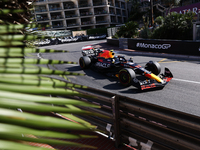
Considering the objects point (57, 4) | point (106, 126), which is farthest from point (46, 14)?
point (106, 126)

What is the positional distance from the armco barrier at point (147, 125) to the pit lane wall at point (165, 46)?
37.5 ft

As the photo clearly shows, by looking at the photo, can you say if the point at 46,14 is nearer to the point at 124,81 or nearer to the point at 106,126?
the point at 124,81

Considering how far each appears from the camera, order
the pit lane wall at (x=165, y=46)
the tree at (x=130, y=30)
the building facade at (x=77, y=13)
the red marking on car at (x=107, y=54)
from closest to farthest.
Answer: the red marking on car at (x=107, y=54)
the pit lane wall at (x=165, y=46)
the tree at (x=130, y=30)
the building facade at (x=77, y=13)

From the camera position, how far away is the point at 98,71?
1040 centimetres

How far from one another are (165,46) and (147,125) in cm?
1282

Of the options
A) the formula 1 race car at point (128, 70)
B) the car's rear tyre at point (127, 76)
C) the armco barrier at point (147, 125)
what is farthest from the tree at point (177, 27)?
the armco barrier at point (147, 125)

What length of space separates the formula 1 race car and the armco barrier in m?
3.79

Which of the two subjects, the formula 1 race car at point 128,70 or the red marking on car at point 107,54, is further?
the red marking on car at point 107,54

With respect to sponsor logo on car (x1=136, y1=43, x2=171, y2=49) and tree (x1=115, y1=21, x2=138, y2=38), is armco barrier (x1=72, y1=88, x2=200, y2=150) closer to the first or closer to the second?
sponsor logo on car (x1=136, y1=43, x2=171, y2=49)

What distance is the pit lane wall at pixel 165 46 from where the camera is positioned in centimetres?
1302

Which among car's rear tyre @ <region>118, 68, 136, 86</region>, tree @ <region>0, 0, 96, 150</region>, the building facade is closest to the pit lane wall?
car's rear tyre @ <region>118, 68, 136, 86</region>

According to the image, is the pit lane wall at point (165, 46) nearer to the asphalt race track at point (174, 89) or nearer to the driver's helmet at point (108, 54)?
the asphalt race track at point (174, 89)

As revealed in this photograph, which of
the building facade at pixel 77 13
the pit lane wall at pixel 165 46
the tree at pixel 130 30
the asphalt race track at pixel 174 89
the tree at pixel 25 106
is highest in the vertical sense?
the building facade at pixel 77 13

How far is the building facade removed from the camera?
151ft
